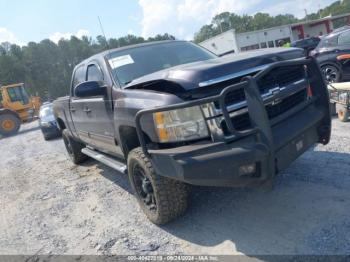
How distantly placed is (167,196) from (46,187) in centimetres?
359

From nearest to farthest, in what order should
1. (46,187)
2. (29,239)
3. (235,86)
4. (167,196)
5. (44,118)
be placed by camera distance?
1. (235,86)
2. (167,196)
3. (29,239)
4. (46,187)
5. (44,118)

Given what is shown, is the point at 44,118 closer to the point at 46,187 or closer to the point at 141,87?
the point at 46,187

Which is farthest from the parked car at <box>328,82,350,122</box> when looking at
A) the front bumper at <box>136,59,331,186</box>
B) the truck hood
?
the front bumper at <box>136,59,331,186</box>

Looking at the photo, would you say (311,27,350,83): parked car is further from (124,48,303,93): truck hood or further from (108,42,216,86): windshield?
(124,48,303,93): truck hood

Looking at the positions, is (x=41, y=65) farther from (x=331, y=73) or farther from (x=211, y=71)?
(x=211, y=71)

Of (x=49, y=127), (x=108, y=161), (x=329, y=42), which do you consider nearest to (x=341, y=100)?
(x=329, y=42)

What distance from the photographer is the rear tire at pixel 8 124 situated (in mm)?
17766

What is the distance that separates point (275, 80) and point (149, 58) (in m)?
1.79

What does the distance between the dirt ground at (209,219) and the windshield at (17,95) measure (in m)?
16.1

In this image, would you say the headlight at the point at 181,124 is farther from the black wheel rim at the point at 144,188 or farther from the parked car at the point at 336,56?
the parked car at the point at 336,56

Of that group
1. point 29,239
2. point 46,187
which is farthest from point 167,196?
point 46,187

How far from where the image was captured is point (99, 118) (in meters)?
4.67

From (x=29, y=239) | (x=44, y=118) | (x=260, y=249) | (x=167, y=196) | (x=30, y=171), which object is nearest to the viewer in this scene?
(x=260, y=249)

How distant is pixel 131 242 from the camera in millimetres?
3588
